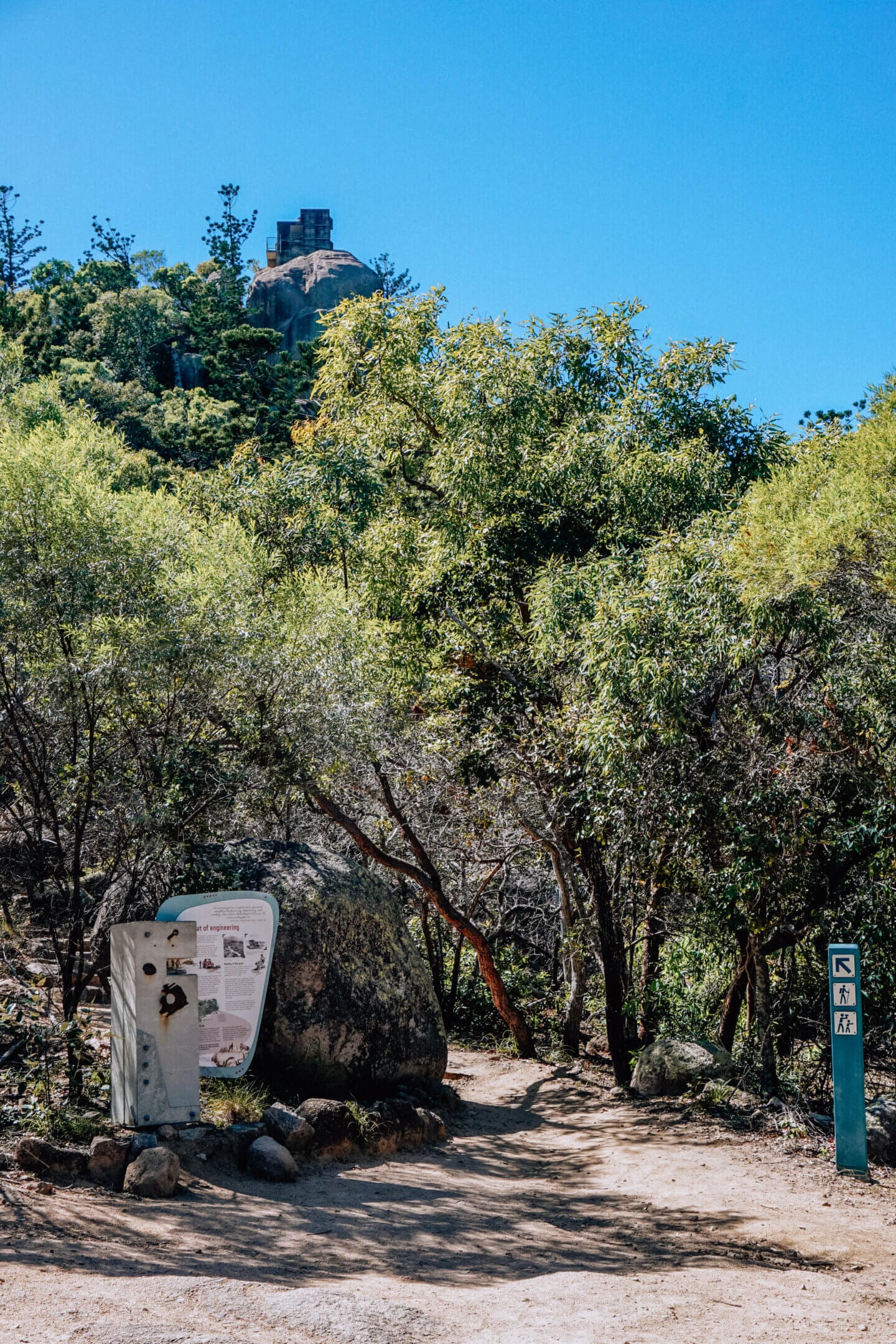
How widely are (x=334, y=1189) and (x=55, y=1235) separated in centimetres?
195

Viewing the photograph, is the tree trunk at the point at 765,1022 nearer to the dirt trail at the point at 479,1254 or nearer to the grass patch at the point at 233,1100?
the dirt trail at the point at 479,1254

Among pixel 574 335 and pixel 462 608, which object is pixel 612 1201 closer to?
pixel 462 608

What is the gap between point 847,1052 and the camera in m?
7.00

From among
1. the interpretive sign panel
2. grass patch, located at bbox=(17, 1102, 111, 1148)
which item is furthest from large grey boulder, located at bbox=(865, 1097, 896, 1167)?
grass patch, located at bbox=(17, 1102, 111, 1148)

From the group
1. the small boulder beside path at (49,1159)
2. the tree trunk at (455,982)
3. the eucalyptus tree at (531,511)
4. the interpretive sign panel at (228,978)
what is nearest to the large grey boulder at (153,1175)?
the small boulder beside path at (49,1159)

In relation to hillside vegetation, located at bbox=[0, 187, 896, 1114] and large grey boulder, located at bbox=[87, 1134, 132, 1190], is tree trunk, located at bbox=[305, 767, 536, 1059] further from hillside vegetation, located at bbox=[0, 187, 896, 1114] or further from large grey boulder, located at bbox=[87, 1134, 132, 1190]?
large grey boulder, located at bbox=[87, 1134, 132, 1190]

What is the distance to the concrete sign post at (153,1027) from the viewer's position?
641cm

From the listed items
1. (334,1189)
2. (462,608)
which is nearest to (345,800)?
(462,608)

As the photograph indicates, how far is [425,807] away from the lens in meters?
12.4

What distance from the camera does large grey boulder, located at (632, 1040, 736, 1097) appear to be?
9.05 meters

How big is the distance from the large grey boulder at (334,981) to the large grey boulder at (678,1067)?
1896 mm

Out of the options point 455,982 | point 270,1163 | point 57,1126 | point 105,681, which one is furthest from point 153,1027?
point 455,982

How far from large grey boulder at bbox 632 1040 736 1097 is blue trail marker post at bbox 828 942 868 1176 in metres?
1.94

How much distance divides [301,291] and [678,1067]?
203 ft
